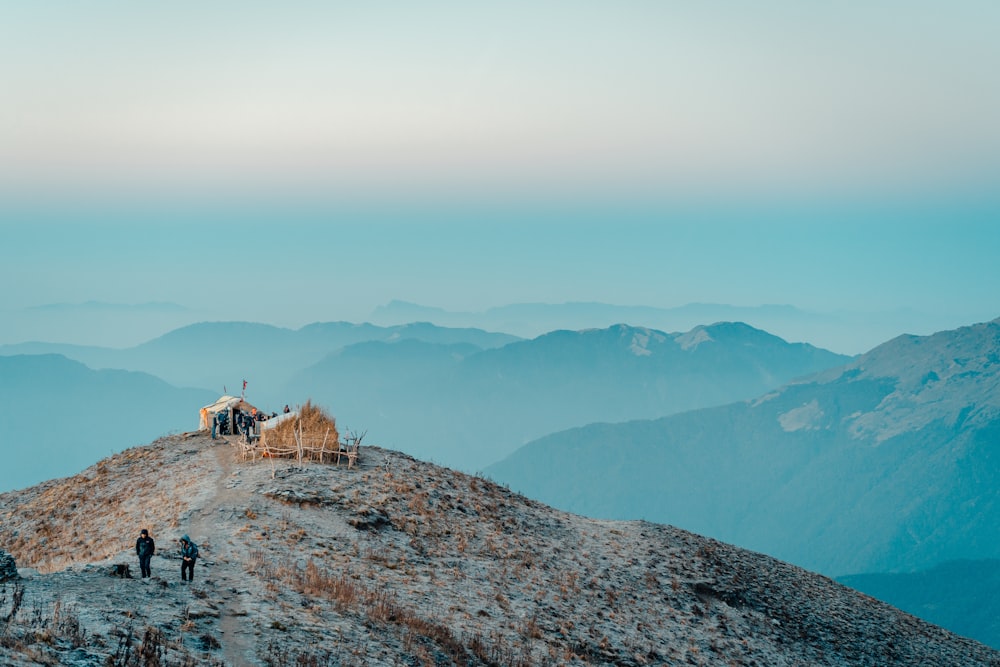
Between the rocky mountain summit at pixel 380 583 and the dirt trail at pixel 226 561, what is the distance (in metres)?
0.11

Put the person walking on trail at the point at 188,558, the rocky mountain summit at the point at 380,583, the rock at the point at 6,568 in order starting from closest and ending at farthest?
the rocky mountain summit at the point at 380,583, the rock at the point at 6,568, the person walking on trail at the point at 188,558

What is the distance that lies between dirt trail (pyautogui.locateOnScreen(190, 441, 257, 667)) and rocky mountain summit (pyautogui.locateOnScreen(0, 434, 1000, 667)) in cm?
11

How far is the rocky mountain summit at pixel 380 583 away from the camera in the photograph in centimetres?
2581

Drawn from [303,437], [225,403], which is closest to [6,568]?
[303,437]

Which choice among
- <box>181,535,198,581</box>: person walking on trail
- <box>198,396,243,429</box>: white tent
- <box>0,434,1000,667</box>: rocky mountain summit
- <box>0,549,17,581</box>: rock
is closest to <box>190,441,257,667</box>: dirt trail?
<box>0,434,1000,667</box>: rocky mountain summit

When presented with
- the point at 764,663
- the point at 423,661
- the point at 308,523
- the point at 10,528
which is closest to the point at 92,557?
the point at 308,523

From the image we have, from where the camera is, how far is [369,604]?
102 feet

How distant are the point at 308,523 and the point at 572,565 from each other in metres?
13.3

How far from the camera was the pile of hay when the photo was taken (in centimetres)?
4897

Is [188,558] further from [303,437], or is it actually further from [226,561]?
[303,437]

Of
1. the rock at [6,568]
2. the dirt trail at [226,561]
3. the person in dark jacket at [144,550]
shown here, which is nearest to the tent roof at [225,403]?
the dirt trail at [226,561]

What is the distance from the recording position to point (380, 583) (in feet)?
114

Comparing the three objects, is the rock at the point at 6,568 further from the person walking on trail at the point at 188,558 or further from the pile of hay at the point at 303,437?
the pile of hay at the point at 303,437

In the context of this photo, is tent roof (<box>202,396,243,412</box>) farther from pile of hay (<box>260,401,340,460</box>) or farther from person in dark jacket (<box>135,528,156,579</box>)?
person in dark jacket (<box>135,528,156,579</box>)
